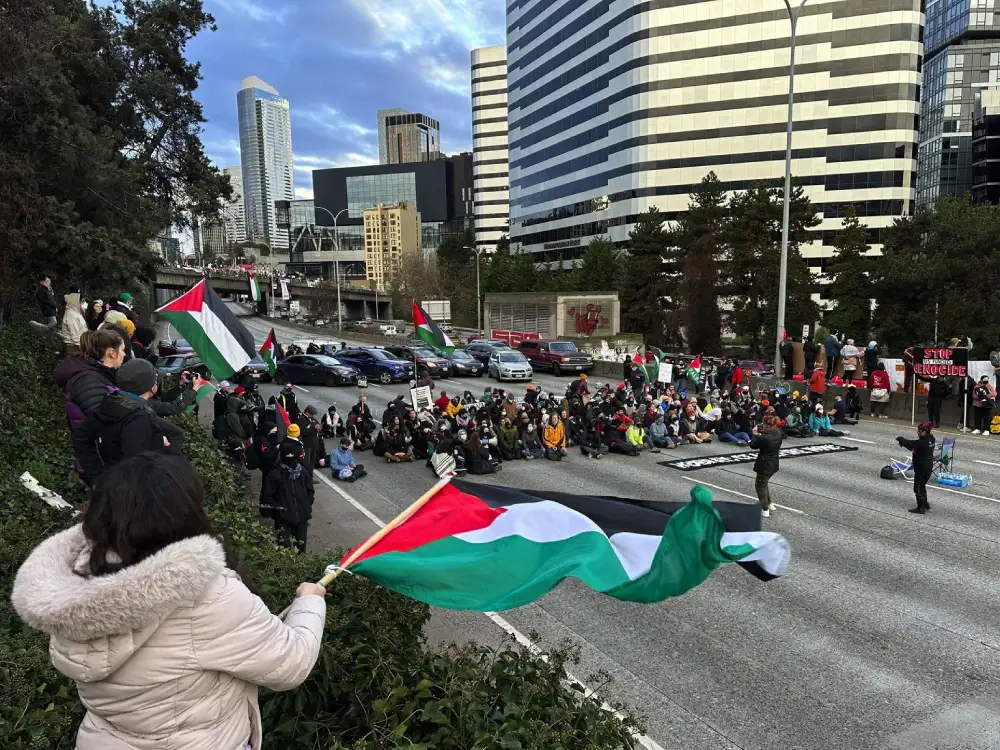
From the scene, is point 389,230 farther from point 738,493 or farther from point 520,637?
Result: point 520,637

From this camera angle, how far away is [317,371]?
32125 mm

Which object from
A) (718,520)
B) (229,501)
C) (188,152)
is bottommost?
(229,501)

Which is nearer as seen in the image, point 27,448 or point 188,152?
point 27,448

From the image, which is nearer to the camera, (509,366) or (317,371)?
(317,371)

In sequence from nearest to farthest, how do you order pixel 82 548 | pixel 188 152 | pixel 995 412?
pixel 82 548
pixel 995 412
pixel 188 152

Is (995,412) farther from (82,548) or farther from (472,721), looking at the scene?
(82,548)

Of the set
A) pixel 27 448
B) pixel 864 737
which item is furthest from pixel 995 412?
pixel 27 448

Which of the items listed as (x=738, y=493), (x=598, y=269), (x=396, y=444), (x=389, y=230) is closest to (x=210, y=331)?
(x=396, y=444)

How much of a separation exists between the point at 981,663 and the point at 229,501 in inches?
322

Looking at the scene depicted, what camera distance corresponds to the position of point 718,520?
3.17 meters

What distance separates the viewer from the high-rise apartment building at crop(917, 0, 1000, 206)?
100 meters

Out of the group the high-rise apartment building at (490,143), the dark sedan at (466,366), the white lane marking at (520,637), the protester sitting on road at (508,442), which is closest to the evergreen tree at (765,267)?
the dark sedan at (466,366)

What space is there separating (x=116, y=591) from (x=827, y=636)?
7.43 m

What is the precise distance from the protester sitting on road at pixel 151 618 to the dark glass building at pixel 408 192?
542 ft
